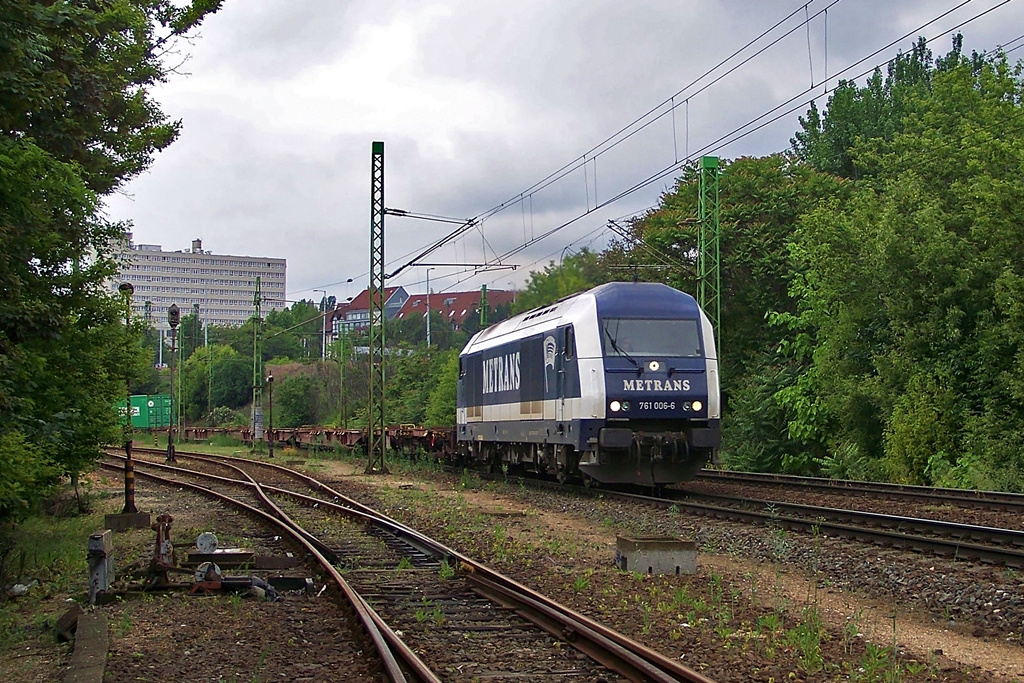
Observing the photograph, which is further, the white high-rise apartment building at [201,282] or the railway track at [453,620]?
the white high-rise apartment building at [201,282]

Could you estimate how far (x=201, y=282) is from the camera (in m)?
160

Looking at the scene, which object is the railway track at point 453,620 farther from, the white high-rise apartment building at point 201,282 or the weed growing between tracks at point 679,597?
the white high-rise apartment building at point 201,282

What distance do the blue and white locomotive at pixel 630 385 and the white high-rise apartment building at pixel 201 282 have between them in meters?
136

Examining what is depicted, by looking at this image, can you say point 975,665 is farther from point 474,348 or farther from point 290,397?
point 290,397

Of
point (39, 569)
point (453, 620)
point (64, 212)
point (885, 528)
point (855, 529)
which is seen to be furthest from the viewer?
point (885, 528)

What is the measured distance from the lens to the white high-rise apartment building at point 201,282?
15262 centimetres

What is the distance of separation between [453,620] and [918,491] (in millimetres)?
12570

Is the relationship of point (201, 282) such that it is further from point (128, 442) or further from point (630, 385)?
point (630, 385)

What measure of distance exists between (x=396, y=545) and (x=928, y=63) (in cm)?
5298

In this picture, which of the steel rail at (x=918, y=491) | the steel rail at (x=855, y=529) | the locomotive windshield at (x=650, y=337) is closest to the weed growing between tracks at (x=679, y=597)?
the steel rail at (x=855, y=529)

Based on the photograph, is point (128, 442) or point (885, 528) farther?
point (128, 442)

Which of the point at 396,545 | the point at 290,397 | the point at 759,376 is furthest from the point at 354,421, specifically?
the point at 396,545

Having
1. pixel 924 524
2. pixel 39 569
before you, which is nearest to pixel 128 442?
pixel 39 569

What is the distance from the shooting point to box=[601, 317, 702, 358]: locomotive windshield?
18031mm
